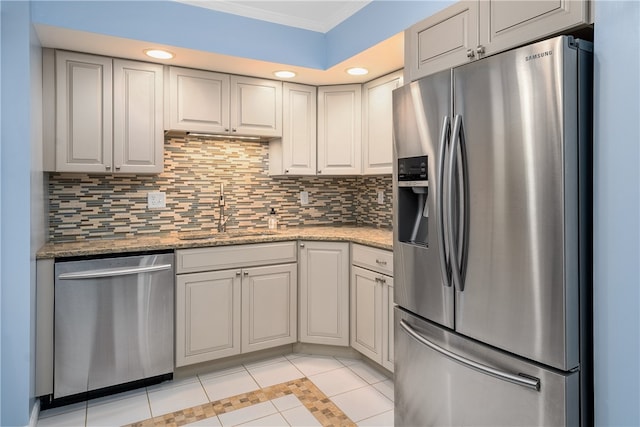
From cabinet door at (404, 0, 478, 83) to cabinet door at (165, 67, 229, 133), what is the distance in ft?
5.11

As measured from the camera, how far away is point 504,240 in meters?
1.50

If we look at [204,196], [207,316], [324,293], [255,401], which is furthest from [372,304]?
[204,196]


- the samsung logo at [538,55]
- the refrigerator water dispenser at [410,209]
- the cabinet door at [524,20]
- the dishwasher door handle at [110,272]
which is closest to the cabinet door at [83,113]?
the dishwasher door handle at [110,272]

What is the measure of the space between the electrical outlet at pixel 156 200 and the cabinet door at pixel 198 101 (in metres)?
0.56

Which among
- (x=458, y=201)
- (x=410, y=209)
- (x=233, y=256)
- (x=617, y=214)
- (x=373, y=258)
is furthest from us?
(x=233, y=256)

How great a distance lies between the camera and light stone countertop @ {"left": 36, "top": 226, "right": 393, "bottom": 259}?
2479 mm

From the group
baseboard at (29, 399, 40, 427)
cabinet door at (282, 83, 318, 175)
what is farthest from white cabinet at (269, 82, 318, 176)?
baseboard at (29, 399, 40, 427)

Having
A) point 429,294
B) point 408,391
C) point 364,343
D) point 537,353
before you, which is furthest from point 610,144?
point 364,343

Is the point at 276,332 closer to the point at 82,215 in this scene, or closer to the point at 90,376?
the point at 90,376

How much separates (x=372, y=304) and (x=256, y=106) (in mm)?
1772

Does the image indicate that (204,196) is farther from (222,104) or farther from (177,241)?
(222,104)

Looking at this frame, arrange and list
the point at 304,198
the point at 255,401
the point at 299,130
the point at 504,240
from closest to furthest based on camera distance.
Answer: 1. the point at 504,240
2. the point at 255,401
3. the point at 299,130
4. the point at 304,198

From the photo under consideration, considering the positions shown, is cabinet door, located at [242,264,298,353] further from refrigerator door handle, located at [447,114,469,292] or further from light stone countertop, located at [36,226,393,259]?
refrigerator door handle, located at [447,114,469,292]

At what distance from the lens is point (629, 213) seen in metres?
1.30
